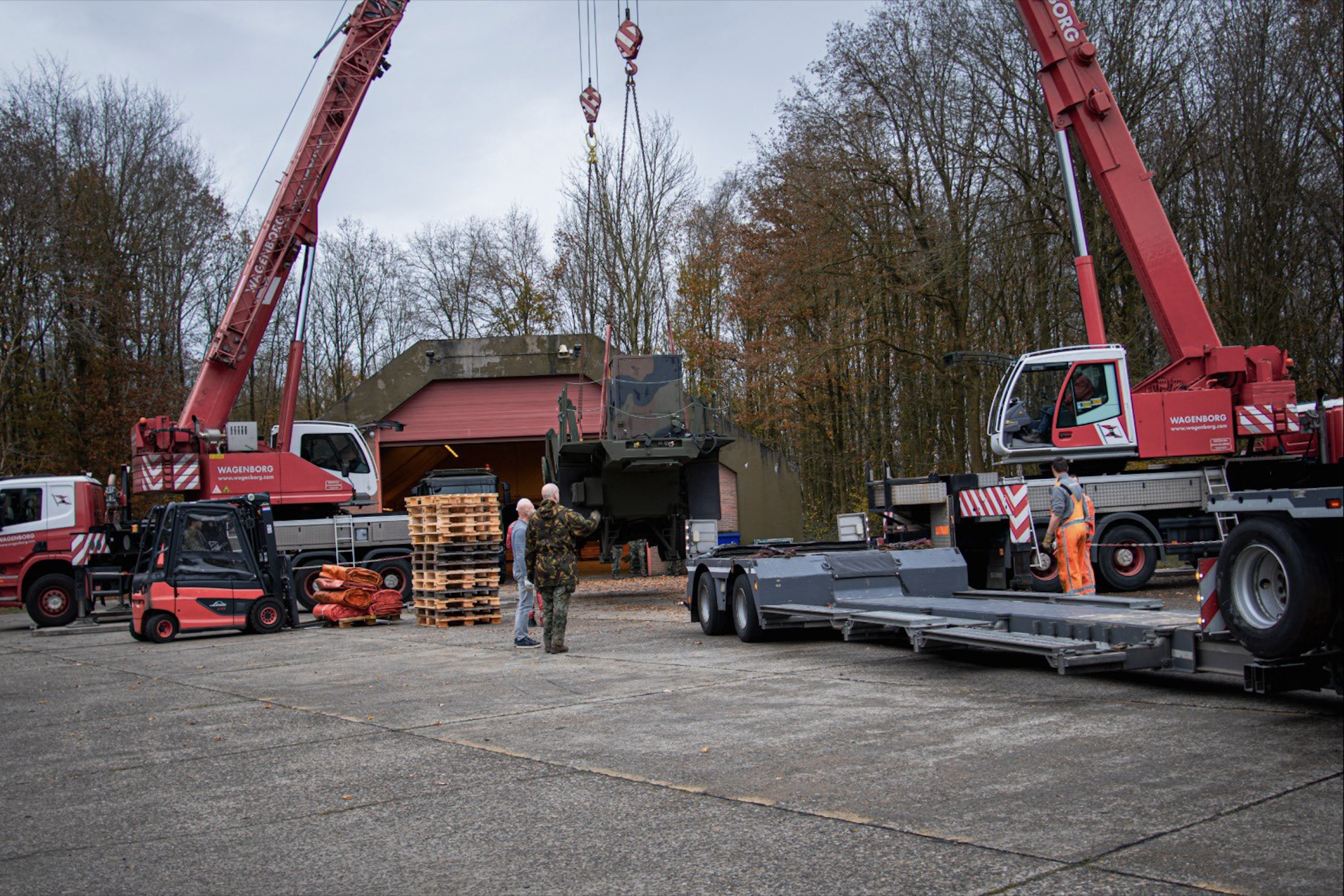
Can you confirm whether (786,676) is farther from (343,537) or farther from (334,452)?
(334,452)

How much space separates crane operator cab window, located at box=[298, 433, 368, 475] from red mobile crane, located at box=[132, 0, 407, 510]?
0.64 m

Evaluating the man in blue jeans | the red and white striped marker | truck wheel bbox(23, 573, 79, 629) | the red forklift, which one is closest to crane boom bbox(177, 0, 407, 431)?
truck wheel bbox(23, 573, 79, 629)

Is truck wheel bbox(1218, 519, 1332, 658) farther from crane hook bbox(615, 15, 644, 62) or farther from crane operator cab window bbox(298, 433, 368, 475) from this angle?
crane operator cab window bbox(298, 433, 368, 475)

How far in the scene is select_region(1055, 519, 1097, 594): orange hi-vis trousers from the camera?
40.2 feet

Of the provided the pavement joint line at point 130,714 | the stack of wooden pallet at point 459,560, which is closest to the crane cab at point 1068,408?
the stack of wooden pallet at point 459,560

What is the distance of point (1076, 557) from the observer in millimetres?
12367

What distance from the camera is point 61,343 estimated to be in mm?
31594

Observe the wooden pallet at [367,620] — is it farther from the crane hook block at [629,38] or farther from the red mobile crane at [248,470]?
the crane hook block at [629,38]

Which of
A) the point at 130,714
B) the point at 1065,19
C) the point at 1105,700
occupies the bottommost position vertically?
the point at 130,714

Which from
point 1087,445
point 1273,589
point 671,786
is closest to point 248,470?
point 1087,445

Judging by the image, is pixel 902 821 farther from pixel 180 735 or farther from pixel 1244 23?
pixel 1244 23

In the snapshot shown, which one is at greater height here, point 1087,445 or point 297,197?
point 297,197

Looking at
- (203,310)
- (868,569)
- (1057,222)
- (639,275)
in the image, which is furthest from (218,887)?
(203,310)

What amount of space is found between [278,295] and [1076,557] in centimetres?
1658
